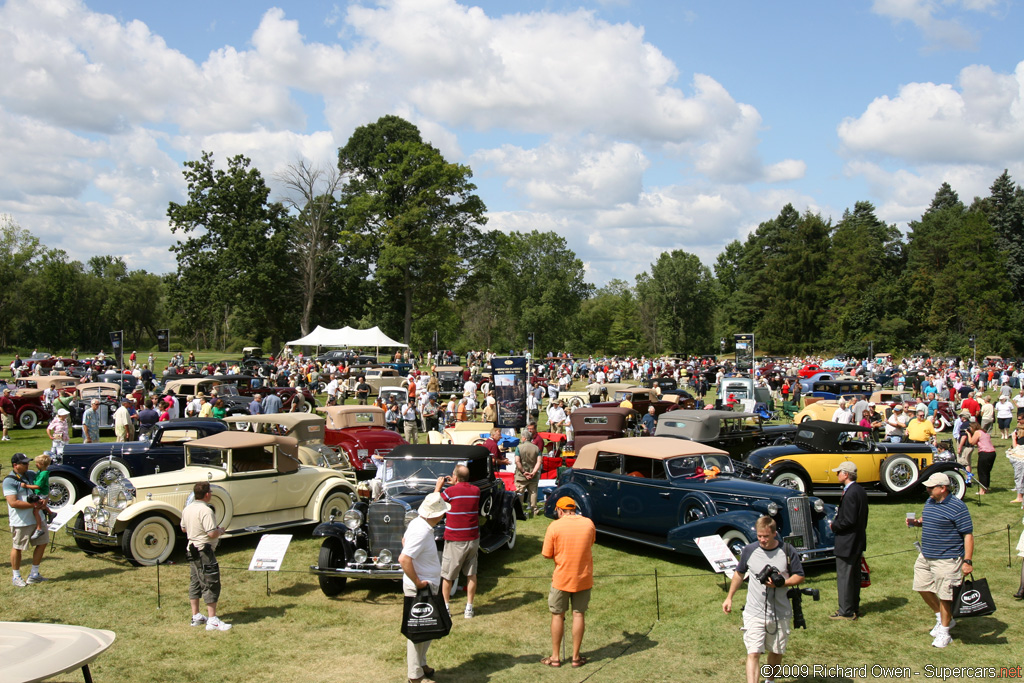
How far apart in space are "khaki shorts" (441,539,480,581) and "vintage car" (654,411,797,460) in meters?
7.56

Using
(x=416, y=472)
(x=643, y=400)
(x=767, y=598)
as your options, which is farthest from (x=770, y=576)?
(x=643, y=400)

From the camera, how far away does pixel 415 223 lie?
51406mm

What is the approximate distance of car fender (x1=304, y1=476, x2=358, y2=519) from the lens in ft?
37.5

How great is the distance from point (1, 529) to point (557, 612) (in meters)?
9.64

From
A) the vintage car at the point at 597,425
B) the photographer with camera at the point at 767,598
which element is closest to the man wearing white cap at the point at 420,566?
the photographer with camera at the point at 767,598

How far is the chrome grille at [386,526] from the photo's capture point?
8922 mm

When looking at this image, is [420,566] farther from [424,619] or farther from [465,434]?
[465,434]

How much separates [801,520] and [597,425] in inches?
383

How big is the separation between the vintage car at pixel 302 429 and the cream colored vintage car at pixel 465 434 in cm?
209

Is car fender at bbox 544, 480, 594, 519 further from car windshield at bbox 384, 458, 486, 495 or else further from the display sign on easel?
the display sign on easel

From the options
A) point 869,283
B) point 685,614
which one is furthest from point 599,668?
point 869,283

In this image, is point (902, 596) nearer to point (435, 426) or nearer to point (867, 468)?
point (867, 468)

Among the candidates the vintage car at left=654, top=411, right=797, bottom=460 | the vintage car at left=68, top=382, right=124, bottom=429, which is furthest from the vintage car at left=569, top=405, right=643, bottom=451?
the vintage car at left=68, top=382, right=124, bottom=429

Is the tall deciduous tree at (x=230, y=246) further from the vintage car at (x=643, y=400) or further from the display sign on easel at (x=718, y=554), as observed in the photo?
the display sign on easel at (x=718, y=554)
